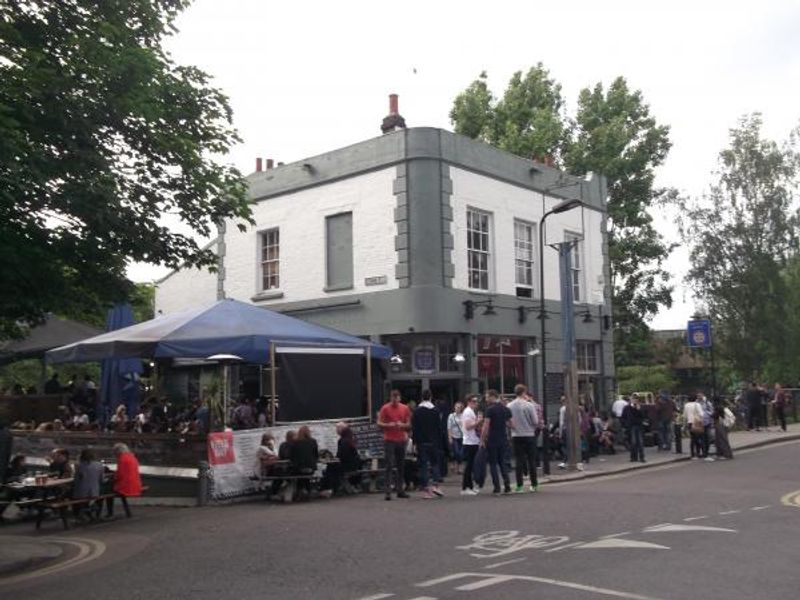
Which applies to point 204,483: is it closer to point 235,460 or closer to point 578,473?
point 235,460

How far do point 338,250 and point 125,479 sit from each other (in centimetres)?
1021

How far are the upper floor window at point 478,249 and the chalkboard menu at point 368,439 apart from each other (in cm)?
629

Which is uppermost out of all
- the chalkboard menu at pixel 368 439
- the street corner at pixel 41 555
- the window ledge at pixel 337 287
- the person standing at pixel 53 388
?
the window ledge at pixel 337 287

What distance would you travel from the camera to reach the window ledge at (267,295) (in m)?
23.0

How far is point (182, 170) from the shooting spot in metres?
12.4

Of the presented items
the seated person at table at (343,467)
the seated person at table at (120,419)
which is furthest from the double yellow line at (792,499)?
the seated person at table at (120,419)

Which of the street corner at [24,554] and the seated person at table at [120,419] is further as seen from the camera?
the seated person at table at [120,419]

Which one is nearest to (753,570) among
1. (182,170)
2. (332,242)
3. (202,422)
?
(182,170)

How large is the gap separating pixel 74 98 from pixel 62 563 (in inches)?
226

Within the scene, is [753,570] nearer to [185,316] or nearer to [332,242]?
[185,316]

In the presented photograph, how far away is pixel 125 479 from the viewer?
12961 mm

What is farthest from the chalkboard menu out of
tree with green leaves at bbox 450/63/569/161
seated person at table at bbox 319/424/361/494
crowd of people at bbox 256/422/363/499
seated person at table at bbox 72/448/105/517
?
tree with green leaves at bbox 450/63/569/161

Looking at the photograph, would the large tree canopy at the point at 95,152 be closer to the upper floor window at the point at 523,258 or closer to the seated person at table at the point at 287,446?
the seated person at table at the point at 287,446

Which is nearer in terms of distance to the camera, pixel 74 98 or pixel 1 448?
pixel 74 98
